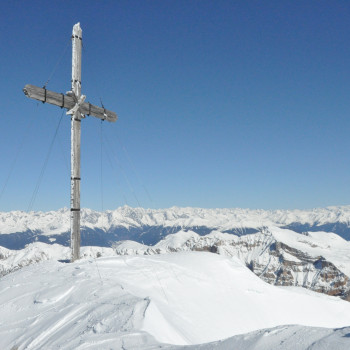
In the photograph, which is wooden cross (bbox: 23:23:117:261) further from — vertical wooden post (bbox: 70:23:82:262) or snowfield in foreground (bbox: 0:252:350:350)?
snowfield in foreground (bbox: 0:252:350:350)

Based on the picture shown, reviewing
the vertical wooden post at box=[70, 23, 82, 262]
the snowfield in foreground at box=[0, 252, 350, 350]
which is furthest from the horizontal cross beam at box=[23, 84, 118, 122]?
the snowfield in foreground at box=[0, 252, 350, 350]

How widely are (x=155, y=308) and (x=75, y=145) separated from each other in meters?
7.78

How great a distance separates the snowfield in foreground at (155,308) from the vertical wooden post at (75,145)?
1.22 m

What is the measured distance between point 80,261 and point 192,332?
619 centimetres

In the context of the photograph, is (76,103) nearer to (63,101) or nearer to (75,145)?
(63,101)

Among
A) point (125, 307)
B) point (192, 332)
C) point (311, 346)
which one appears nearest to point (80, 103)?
point (125, 307)

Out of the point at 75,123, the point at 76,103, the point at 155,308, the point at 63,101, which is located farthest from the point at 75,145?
the point at 155,308

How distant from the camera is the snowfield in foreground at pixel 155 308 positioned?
5.48 metres

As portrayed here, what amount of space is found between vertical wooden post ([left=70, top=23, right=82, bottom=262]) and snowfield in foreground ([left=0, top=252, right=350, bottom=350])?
47.9 inches

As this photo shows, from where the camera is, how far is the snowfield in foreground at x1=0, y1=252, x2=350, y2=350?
5480mm

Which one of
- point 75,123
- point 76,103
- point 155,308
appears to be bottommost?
point 155,308

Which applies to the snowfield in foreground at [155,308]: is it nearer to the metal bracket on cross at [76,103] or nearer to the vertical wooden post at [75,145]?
the vertical wooden post at [75,145]

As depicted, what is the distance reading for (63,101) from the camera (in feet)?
39.5

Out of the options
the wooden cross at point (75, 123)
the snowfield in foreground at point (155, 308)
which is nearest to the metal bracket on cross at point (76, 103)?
the wooden cross at point (75, 123)
